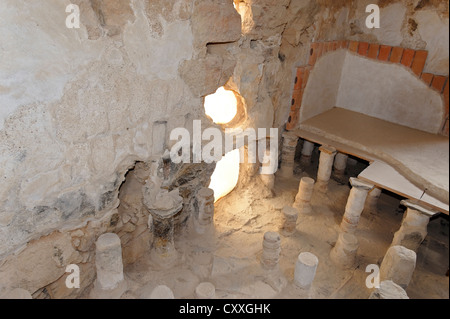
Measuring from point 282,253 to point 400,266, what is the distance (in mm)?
1461

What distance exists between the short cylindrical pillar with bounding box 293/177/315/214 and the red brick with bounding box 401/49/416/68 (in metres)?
2.30

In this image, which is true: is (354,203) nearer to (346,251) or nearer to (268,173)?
(346,251)

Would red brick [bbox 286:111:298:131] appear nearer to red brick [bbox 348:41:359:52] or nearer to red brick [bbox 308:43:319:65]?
red brick [bbox 308:43:319:65]

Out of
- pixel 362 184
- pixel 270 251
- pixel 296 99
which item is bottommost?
pixel 270 251

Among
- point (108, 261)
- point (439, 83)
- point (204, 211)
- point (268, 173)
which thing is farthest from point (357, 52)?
point (108, 261)

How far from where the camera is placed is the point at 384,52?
17.7ft

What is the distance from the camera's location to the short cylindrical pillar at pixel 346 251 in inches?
163

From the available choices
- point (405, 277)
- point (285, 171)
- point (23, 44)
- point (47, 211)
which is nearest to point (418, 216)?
point (405, 277)

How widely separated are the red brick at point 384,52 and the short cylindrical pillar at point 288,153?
77.7 inches

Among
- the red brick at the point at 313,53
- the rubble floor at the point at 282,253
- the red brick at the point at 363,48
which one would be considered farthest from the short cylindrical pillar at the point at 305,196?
the red brick at the point at 363,48

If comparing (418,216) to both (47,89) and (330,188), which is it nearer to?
(330,188)

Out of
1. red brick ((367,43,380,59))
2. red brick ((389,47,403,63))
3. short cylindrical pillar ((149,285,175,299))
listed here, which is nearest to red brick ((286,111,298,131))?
red brick ((367,43,380,59))

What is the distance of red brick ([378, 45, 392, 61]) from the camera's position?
17.5ft

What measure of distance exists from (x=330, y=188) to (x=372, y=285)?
233 centimetres
